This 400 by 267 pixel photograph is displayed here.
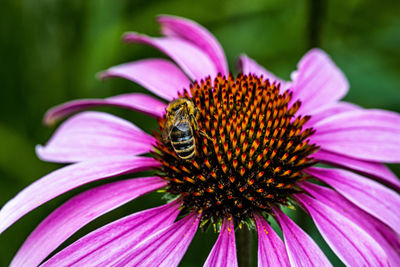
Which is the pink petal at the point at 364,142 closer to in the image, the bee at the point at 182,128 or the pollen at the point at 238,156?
the pollen at the point at 238,156

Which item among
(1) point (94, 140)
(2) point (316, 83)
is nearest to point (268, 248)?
(1) point (94, 140)

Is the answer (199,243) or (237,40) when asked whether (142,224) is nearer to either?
(199,243)

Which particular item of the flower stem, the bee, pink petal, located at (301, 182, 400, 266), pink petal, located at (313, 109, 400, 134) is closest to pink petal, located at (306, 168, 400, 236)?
→ pink petal, located at (301, 182, 400, 266)

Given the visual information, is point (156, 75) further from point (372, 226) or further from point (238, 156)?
point (372, 226)

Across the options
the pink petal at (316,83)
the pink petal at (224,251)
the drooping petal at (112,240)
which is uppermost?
the pink petal at (316,83)

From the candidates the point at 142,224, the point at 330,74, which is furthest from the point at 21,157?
the point at 330,74

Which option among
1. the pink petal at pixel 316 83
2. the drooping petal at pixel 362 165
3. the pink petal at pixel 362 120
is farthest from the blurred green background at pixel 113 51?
the drooping petal at pixel 362 165
